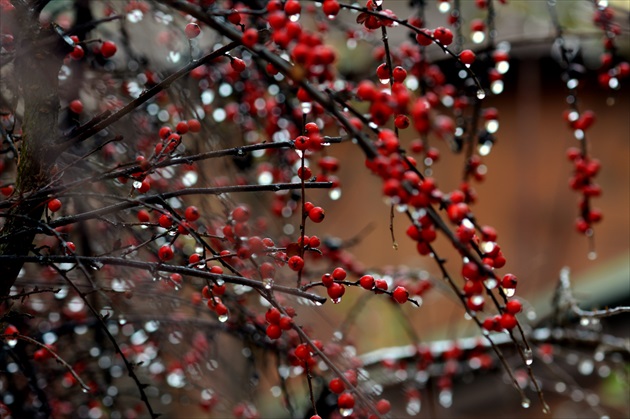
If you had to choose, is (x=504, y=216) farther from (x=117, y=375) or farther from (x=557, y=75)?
(x=117, y=375)

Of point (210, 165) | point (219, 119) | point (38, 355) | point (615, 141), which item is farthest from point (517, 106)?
point (38, 355)

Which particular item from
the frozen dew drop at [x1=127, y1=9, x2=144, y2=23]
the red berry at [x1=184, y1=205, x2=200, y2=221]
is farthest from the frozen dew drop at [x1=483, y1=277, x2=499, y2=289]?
the frozen dew drop at [x1=127, y1=9, x2=144, y2=23]

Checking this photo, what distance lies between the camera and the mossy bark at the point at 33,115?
3.96 feet

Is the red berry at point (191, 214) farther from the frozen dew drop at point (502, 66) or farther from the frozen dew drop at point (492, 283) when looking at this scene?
the frozen dew drop at point (502, 66)

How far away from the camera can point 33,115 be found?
1242 mm

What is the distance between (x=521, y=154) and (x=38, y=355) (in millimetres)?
3630

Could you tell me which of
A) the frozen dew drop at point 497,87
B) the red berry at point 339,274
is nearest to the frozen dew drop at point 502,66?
the frozen dew drop at point 497,87

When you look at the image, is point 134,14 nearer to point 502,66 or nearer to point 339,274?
point 502,66

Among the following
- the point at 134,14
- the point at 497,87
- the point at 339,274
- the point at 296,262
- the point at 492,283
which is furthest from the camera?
the point at 134,14

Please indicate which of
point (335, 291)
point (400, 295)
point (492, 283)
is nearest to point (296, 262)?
point (335, 291)

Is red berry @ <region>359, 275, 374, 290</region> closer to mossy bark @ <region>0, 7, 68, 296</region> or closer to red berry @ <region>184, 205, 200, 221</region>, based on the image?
red berry @ <region>184, 205, 200, 221</region>

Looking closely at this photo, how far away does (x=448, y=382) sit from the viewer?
2.63 m

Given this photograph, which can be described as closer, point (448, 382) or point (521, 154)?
point (448, 382)

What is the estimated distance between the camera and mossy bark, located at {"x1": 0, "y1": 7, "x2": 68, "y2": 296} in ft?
3.96
